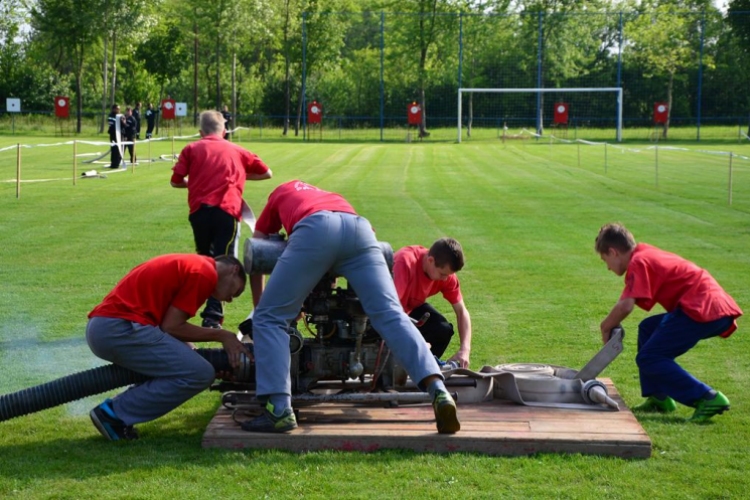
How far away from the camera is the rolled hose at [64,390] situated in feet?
21.0

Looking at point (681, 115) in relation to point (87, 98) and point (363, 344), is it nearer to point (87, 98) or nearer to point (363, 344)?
point (87, 98)

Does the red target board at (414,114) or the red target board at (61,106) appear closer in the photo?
the red target board at (414,114)

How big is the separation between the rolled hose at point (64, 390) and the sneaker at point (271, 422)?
756mm

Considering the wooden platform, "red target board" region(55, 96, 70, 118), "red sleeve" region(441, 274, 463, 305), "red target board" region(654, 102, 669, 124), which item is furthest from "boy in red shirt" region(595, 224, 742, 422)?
"red target board" region(55, 96, 70, 118)

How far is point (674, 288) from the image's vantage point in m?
6.87

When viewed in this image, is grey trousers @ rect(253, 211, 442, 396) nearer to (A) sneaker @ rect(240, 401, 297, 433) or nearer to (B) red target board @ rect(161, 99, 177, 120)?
(A) sneaker @ rect(240, 401, 297, 433)

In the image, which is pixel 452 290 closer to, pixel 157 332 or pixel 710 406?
pixel 710 406

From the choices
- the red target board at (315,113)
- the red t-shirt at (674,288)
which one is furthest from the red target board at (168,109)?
the red t-shirt at (674,288)

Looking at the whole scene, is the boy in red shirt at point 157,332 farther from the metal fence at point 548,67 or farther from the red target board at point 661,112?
the red target board at point 661,112

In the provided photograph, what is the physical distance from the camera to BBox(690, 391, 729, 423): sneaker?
6.86 meters

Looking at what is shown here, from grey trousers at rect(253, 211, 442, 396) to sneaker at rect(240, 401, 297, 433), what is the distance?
127 mm

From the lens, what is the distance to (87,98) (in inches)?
3120

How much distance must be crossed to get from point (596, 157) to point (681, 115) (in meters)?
28.8

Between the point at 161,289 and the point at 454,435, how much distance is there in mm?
1946
